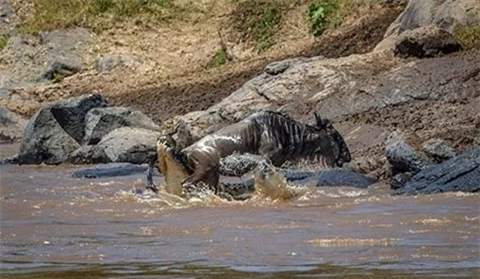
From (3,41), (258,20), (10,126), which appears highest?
(3,41)

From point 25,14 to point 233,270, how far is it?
24.7 meters

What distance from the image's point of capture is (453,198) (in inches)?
383

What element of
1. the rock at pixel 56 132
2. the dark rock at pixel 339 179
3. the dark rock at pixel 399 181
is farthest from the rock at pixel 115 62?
the dark rock at pixel 399 181

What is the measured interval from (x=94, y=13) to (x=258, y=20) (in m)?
4.77

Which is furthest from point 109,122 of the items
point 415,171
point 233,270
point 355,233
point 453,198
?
point 233,270

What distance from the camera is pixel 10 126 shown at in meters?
22.0

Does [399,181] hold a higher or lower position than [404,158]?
lower

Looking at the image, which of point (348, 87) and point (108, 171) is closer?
point (108, 171)

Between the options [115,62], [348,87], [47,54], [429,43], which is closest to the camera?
[348,87]

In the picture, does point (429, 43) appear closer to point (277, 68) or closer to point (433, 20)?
point (433, 20)

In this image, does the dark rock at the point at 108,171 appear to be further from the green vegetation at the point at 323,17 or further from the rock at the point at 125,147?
the green vegetation at the point at 323,17

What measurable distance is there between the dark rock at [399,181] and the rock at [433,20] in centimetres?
624

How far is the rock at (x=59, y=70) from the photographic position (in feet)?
86.7

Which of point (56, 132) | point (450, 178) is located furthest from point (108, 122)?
point (450, 178)
